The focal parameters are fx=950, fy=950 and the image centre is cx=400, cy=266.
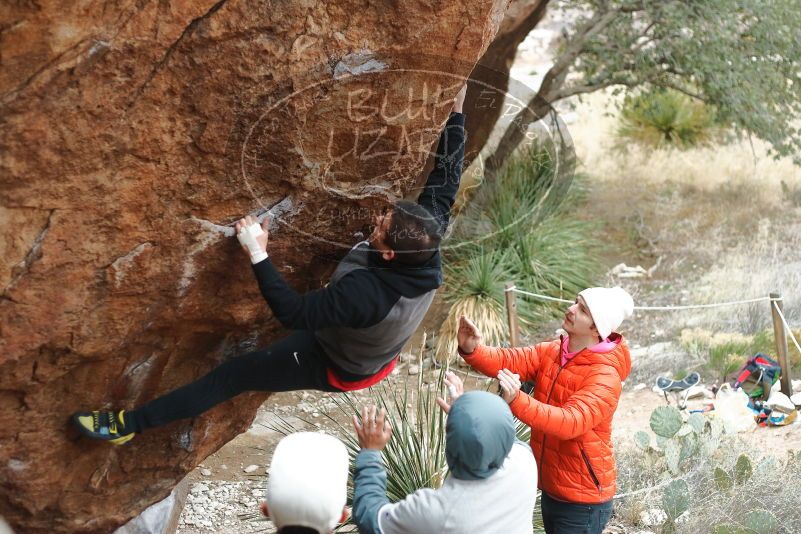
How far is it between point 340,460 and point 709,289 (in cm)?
732

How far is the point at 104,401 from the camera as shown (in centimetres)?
360

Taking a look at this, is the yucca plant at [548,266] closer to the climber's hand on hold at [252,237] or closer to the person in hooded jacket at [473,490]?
the climber's hand on hold at [252,237]

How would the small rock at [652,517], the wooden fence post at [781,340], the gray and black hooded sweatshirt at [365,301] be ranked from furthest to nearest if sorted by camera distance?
the wooden fence post at [781,340], the small rock at [652,517], the gray and black hooded sweatshirt at [365,301]

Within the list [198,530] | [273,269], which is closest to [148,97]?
[273,269]

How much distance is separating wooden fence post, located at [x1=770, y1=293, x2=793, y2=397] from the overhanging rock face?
11.9 ft

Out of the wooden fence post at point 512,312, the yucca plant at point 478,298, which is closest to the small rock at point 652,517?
the wooden fence post at point 512,312

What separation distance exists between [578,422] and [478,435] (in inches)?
34.8

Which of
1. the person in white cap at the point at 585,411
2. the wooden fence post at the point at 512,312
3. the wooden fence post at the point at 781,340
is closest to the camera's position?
A: the person in white cap at the point at 585,411

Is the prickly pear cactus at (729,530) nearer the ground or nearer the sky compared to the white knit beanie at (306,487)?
nearer the ground

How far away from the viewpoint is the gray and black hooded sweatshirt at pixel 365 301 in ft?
10.3

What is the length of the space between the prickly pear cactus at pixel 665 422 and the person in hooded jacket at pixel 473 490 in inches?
102

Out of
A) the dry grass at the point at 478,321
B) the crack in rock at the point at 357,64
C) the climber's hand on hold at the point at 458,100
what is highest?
the crack in rock at the point at 357,64

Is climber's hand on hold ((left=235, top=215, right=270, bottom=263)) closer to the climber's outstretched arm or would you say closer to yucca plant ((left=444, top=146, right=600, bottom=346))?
the climber's outstretched arm

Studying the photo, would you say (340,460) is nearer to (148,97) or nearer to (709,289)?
(148,97)
